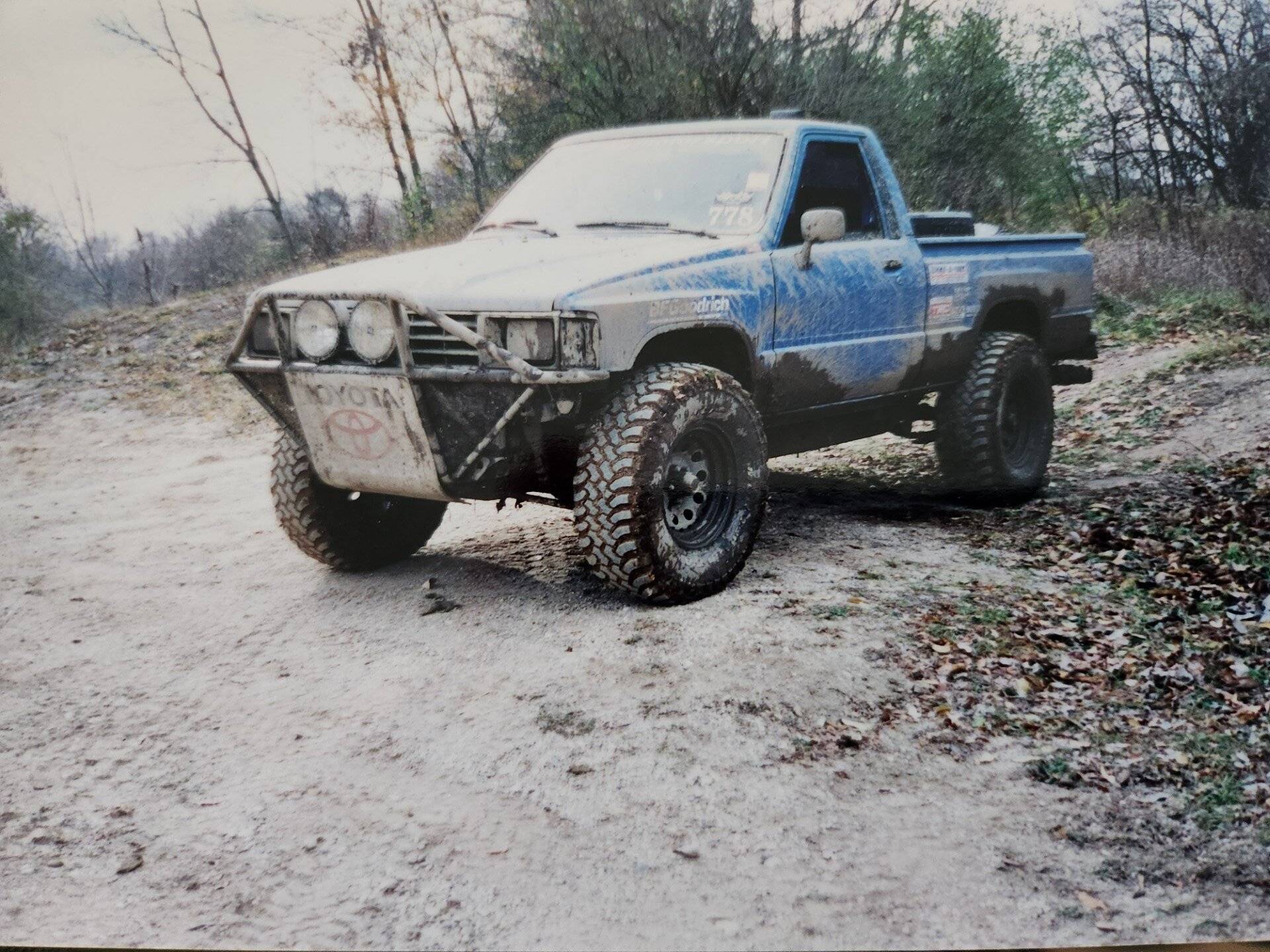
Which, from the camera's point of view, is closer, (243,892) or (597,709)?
(243,892)

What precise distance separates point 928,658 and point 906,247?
2.38 meters

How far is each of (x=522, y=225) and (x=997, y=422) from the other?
2876mm

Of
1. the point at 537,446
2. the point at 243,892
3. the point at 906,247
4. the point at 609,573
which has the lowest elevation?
the point at 243,892

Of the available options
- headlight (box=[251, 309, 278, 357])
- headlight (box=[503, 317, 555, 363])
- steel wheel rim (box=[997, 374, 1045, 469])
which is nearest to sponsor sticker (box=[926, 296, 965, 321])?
steel wheel rim (box=[997, 374, 1045, 469])

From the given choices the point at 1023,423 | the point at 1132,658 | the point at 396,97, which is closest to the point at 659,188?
the point at 1132,658

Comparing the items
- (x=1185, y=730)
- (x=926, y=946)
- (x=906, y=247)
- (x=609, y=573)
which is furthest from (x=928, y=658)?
(x=906, y=247)

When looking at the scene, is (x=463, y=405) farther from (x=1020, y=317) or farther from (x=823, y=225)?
(x=1020, y=317)

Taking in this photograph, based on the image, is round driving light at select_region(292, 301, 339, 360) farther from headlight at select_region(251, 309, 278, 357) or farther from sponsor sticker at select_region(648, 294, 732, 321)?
sponsor sticker at select_region(648, 294, 732, 321)

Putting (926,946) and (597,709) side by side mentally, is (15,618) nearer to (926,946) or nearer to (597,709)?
(597,709)

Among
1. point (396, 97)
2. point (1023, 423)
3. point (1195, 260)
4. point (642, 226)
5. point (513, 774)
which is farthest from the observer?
point (396, 97)

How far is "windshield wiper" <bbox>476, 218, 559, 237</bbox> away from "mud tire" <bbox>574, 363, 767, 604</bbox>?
106cm

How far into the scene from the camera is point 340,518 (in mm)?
5219

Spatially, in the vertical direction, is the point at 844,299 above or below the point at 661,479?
above

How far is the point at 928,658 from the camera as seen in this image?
423 cm
